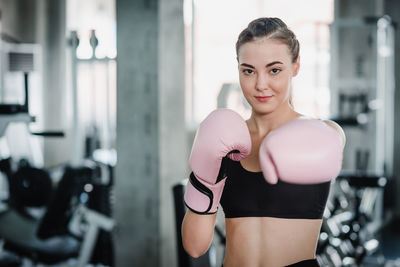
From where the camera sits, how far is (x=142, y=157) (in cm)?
255

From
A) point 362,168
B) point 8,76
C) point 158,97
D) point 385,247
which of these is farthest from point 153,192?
point 8,76

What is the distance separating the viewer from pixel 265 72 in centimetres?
92

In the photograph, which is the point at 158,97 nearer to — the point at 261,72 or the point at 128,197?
the point at 128,197

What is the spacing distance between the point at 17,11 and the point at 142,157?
11.1 feet

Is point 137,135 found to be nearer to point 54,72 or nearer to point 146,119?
point 146,119

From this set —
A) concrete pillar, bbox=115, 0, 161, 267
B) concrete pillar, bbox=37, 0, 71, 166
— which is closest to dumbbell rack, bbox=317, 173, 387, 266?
concrete pillar, bbox=115, 0, 161, 267

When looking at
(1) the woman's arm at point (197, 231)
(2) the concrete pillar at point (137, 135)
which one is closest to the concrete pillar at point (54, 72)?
(2) the concrete pillar at point (137, 135)

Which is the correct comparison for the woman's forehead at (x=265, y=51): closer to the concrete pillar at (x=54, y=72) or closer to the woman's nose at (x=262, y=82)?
the woman's nose at (x=262, y=82)

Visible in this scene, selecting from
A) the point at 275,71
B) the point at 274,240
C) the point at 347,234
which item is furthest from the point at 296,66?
the point at 347,234

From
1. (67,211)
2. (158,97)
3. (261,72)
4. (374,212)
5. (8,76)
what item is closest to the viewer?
(261,72)

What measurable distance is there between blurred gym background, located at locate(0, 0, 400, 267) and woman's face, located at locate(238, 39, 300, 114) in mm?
714

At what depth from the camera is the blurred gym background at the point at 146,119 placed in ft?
8.22

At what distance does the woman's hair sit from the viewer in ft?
3.02

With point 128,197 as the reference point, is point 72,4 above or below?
above
